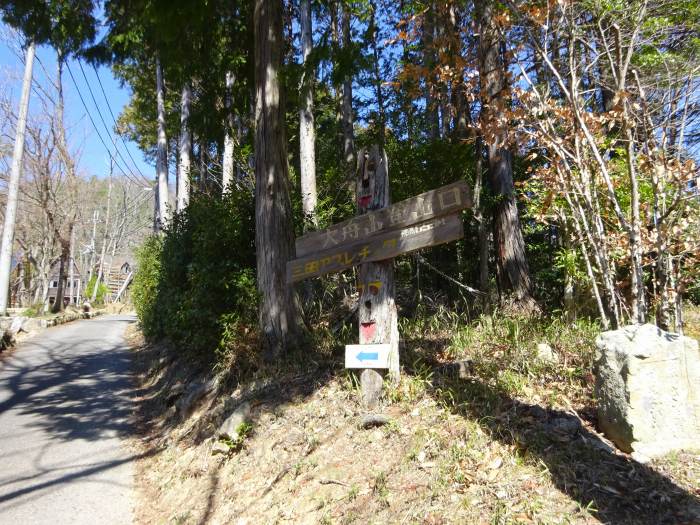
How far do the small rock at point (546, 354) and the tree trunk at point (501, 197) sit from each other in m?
1.96

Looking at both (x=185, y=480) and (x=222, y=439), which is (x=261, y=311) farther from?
(x=185, y=480)

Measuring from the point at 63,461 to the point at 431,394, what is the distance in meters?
4.42

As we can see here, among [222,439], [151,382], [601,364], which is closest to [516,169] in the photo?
[601,364]

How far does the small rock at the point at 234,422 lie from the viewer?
15.9 feet

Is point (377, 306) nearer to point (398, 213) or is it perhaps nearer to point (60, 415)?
point (398, 213)

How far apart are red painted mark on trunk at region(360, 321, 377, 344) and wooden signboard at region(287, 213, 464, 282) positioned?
599mm

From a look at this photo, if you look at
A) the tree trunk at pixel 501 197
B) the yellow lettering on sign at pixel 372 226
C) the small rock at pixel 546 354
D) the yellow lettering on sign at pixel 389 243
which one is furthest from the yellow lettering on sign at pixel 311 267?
the tree trunk at pixel 501 197

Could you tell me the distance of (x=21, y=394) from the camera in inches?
316

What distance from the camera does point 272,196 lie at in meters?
6.18

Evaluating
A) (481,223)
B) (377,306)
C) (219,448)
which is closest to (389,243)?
(377,306)

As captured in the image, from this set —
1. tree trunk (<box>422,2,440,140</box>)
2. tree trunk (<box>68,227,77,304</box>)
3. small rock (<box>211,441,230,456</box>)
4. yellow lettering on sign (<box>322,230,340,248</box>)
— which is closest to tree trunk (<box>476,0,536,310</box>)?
tree trunk (<box>422,2,440,140</box>)

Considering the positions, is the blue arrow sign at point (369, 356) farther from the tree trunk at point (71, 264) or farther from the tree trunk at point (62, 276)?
A: the tree trunk at point (71, 264)

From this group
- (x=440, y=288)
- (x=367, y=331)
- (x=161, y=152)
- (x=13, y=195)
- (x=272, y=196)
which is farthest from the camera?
(x=161, y=152)

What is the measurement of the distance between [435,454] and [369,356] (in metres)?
1.12
